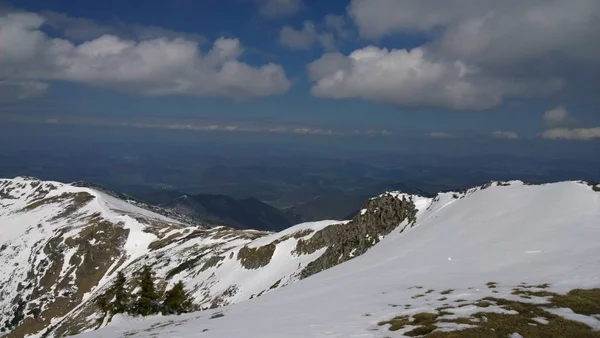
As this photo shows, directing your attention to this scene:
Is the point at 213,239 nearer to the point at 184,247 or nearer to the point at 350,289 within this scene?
the point at 184,247

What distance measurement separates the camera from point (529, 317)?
14648 mm

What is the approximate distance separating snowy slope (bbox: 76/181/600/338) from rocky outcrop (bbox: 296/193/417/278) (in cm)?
1883

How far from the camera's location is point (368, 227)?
65.6m

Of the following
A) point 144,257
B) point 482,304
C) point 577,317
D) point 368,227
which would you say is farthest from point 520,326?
point 144,257

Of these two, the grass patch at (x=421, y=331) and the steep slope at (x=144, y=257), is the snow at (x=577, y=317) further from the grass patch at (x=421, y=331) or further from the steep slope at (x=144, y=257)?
the steep slope at (x=144, y=257)

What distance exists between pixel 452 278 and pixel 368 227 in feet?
140

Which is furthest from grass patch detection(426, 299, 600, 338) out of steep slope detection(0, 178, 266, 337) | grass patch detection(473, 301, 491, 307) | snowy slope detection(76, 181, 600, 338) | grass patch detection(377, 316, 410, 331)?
steep slope detection(0, 178, 266, 337)

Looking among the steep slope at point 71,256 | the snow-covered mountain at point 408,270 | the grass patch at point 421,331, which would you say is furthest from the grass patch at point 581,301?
the steep slope at point 71,256

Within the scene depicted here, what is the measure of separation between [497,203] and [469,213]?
2.97 meters

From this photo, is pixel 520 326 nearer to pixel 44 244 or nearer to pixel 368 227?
pixel 368 227

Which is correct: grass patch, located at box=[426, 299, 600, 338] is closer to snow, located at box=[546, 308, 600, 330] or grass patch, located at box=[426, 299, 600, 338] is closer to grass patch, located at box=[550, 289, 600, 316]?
snow, located at box=[546, 308, 600, 330]

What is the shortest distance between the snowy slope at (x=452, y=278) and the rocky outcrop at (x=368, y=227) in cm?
1883

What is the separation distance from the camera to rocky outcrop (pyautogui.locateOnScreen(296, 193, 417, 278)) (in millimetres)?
61312

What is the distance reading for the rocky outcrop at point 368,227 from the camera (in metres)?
61.3
